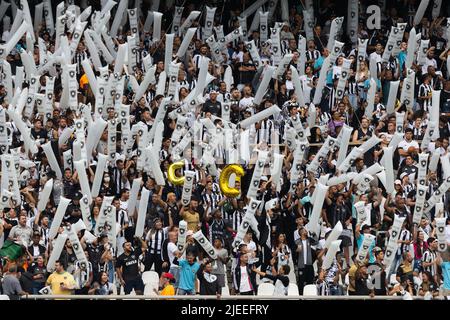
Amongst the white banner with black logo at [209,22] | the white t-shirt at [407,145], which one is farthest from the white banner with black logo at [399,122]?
the white banner with black logo at [209,22]

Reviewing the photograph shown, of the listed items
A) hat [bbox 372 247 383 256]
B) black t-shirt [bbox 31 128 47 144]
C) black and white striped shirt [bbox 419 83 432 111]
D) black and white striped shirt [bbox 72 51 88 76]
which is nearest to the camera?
hat [bbox 372 247 383 256]

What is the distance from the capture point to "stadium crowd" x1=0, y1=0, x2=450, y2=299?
40.8 metres

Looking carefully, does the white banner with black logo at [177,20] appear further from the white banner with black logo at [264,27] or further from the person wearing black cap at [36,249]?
the person wearing black cap at [36,249]

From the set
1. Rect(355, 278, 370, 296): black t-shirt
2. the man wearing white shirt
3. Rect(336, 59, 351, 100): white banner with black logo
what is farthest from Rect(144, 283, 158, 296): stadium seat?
Rect(336, 59, 351, 100): white banner with black logo

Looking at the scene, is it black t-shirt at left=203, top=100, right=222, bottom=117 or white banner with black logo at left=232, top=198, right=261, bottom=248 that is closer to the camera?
white banner with black logo at left=232, top=198, right=261, bottom=248

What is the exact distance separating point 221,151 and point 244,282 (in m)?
3.74

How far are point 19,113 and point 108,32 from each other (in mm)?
3988

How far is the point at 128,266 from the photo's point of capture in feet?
133

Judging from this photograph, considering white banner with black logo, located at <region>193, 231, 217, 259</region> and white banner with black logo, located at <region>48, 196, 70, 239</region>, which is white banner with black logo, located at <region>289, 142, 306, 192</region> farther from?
white banner with black logo, located at <region>48, 196, 70, 239</region>

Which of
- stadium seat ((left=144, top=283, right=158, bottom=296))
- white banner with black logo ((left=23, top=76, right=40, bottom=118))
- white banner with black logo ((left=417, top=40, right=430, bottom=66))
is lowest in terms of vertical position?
stadium seat ((left=144, top=283, right=158, bottom=296))

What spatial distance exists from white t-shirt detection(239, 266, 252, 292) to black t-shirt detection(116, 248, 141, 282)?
1.78 m
